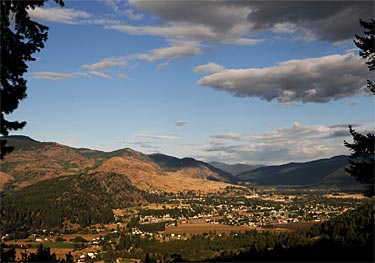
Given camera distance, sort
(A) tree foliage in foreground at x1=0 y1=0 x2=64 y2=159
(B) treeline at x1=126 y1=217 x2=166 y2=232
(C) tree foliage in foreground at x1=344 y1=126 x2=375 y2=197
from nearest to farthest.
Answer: (A) tree foliage in foreground at x1=0 y1=0 x2=64 y2=159
(C) tree foliage in foreground at x1=344 y1=126 x2=375 y2=197
(B) treeline at x1=126 y1=217 x2=166 y2=232

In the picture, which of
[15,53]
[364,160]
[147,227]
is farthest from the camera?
[147,227]

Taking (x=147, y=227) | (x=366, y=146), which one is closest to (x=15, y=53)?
(x=366, y=146)

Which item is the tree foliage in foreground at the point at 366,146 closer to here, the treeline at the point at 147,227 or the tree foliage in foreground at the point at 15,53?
the tree foliage in foreground at the point at 15,53

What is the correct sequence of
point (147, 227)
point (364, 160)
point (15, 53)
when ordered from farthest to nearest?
point (147, 227) < point (364, 160) < point (15, 53)

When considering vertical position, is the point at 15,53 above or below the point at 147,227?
above

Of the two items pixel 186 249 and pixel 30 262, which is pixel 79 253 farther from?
pixel 30 262

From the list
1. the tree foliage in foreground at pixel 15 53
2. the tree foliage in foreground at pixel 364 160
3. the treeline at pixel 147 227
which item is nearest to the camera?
the tree foliage in foreground at pixel 15 53

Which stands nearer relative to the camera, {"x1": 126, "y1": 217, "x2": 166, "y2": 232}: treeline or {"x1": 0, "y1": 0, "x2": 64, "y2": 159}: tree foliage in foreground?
{"x1": 0, "y1": 0, "x2": 64, "y2": 159}: tree foliage in foreground

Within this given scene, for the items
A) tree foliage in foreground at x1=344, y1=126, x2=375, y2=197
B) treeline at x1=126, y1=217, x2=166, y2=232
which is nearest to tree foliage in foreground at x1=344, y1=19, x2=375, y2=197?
tree foliage in foreground at x1=344, y1=126, x2=375, y2=197

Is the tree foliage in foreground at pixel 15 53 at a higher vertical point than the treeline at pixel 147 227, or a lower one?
higher

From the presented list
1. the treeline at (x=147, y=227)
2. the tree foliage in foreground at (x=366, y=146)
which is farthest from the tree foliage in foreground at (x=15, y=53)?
the treeline at (x=147, y=227)

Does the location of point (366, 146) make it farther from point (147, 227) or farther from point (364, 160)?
point (147, 227)

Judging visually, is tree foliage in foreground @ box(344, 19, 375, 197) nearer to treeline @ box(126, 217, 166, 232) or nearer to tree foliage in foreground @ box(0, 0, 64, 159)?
tree foliage in foreground @ box(0, 0, 64, 159)
